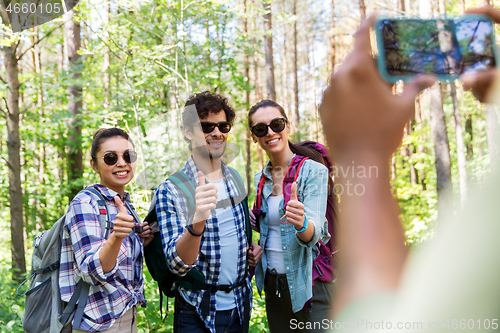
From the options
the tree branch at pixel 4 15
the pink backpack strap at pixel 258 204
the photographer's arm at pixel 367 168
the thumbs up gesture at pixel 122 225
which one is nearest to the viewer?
the photographer's arm at pixel 367 168

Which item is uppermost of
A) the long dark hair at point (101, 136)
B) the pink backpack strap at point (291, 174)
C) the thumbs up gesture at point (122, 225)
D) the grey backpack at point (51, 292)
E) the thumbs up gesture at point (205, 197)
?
the long dark hair at point (101, 136)

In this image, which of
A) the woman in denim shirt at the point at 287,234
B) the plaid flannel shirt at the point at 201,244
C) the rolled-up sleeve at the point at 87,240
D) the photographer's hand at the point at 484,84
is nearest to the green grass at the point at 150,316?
the plaid flannel shirt at the point at 201,244

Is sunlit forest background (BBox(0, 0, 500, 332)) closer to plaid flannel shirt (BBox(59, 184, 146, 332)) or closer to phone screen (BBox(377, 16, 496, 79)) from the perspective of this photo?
plaid flannel shirt (BBox(59, 184, 146, 332))

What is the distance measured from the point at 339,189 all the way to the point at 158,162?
7.36 feet

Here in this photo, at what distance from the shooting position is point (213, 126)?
216 centimetres

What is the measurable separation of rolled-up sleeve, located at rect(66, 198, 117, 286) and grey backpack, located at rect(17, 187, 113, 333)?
60 mm

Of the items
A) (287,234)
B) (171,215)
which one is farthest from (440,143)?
(171,215)

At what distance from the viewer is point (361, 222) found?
17.9 inches

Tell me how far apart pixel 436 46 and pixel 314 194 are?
149 centimetres

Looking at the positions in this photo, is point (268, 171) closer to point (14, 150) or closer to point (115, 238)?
point (115, 238)

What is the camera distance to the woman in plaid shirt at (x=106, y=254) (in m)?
1.73

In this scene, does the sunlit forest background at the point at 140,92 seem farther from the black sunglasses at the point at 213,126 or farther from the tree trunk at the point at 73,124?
the black sunglasses at the point at 213,126

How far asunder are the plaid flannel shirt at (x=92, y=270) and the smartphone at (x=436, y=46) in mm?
1695

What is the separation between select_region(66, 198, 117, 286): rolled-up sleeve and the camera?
67.9 inches
